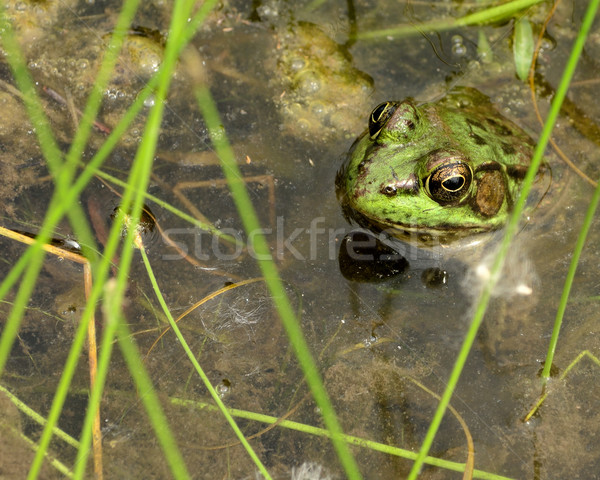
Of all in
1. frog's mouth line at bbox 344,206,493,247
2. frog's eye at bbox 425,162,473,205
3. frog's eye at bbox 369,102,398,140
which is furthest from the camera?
frog's mouth line at bbox 344,206,493,247

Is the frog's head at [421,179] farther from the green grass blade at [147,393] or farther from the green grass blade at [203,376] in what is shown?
the green grass blade at [147,393]

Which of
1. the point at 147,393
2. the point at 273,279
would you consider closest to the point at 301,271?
the point at 273,279

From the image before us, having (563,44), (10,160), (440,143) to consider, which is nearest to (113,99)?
(10,160)

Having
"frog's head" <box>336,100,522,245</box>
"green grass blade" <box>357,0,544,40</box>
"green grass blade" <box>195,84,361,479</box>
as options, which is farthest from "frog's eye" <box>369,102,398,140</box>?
"green grass blade" <box>357,0,544,40</box>

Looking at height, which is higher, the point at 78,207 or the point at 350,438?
the point at 78,207

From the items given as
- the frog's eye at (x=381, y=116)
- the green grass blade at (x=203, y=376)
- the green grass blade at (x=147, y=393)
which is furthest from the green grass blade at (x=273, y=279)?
the frog's eye at (x=381, y=116)

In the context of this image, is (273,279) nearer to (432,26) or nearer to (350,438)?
(350,438)

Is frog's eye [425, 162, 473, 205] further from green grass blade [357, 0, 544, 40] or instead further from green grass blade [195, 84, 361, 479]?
green grass blade [357, 0, 544, 40]
